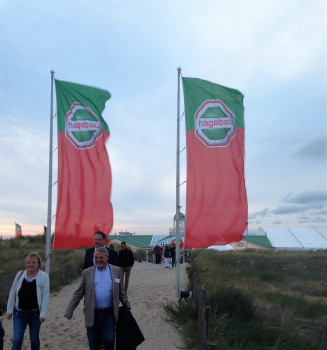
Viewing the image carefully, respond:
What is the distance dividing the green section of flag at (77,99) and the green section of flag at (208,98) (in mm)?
2291

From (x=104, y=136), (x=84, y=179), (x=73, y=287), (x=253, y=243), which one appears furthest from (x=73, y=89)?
(x=253, y=243)

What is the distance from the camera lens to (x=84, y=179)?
10.0 metres

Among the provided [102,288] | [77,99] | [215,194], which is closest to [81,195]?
[77,99]

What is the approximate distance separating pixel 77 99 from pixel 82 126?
77 centimetres

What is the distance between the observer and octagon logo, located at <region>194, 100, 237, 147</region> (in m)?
10.5

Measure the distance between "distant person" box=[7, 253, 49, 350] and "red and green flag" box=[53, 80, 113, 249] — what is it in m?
4.08

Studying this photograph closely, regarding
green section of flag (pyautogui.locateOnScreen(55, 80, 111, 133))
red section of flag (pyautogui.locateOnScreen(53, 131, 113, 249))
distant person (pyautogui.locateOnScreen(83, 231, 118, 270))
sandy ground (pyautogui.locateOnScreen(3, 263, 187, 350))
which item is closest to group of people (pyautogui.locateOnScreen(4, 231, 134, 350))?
distant person (pyautogui.locateOnScreen(83, 231, 118, 270))

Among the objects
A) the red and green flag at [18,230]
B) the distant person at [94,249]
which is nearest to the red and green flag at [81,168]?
the distant person at [94,249]

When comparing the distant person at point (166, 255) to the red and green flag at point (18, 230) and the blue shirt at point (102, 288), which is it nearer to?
the red and green flag at point (18, 230)

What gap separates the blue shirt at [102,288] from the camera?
4957 millimetres

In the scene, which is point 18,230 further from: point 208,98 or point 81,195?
point 208,98

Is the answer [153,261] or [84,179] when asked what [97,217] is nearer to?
[84,179]

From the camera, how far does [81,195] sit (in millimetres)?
9930

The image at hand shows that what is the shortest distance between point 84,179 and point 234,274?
1044 cm
